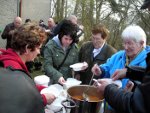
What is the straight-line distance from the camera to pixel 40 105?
6.51 ft

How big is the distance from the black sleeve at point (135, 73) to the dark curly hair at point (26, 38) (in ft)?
2.63

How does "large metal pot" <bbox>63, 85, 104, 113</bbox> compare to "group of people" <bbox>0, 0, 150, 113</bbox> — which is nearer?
"group of people" <bbox>0, 0, 150, 113</bbox>

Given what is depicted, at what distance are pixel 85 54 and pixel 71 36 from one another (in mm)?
391

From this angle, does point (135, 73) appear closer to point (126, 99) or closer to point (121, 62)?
point (126, 99)

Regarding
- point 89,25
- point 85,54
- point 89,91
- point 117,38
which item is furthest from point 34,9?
point 89,91

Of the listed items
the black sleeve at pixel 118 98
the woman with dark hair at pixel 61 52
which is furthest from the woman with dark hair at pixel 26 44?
the woman with dark hair at pixel 61 52

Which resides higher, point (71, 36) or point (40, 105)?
point (71, 36)

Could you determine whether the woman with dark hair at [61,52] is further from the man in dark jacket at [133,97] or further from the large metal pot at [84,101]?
the man in dark jacket at [133,97]

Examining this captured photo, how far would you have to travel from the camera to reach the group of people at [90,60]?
72.5 inches

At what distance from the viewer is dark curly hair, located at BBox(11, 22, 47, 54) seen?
7.81 ft

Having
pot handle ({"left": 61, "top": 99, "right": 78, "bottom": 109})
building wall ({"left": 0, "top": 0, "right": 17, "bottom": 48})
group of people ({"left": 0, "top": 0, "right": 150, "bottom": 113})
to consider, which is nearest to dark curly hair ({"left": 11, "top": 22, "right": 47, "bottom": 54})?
group of people ({"left": 0, "top": 0, "right": 150, "bottom": 113})

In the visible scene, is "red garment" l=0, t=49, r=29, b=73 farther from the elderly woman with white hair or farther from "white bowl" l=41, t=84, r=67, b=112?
the elderly woman with white hair

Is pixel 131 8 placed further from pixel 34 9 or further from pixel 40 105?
pixel 40 105

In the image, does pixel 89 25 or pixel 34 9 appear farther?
pixel 34 9
